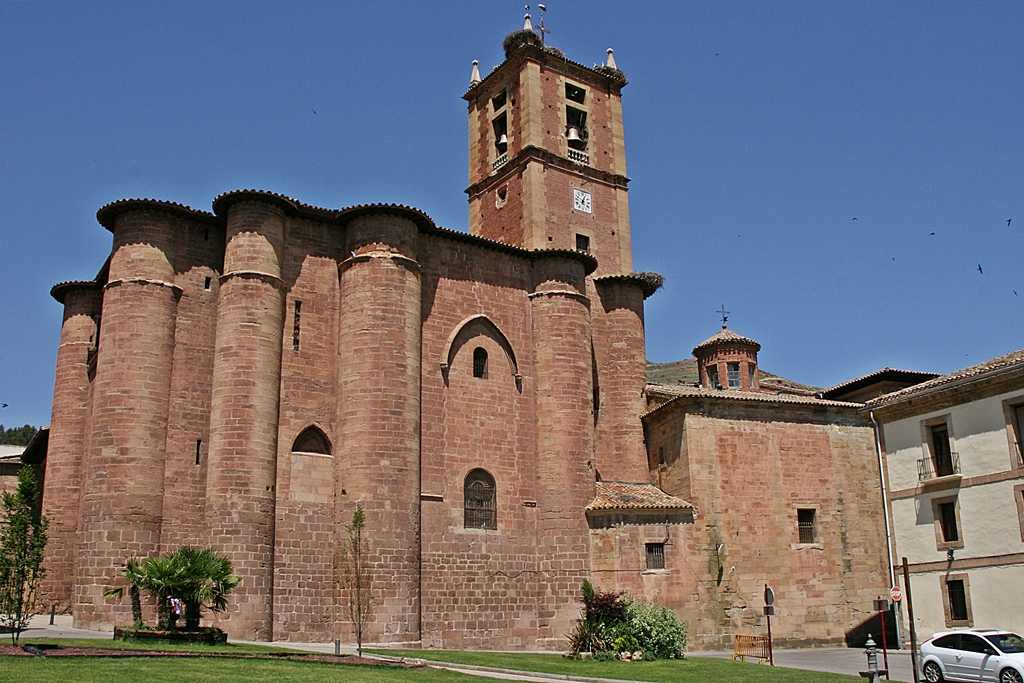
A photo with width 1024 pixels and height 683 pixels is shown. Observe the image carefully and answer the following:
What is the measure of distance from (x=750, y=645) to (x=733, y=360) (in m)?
15.0

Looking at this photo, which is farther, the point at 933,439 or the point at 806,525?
the point at 806,525

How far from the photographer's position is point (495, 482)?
25.8m

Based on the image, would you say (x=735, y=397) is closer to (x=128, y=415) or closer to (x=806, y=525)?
(x=806, y=525)

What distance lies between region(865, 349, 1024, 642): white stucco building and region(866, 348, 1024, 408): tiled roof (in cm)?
4

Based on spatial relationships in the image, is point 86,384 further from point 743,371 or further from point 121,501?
point 743,371

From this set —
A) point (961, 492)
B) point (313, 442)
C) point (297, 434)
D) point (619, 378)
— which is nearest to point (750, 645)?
point (961, 492)

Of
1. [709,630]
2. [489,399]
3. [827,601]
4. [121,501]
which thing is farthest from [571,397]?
[121,501]

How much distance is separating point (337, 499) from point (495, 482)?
4.68m

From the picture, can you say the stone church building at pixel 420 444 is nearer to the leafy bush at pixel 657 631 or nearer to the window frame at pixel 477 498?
the window frame at pixel 477 498

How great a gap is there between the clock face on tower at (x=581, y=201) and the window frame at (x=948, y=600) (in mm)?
16452

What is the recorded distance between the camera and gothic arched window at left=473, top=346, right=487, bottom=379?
26.7m

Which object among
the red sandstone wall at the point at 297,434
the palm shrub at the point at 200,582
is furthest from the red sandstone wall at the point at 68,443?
the palm shrub at the point at 200,582

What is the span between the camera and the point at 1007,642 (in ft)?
54.6

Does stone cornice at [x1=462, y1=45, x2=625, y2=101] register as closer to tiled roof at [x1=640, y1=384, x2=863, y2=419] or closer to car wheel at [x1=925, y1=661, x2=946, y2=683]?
tiled roof at [x1=640, y1=384, x2=863, y2=419]
